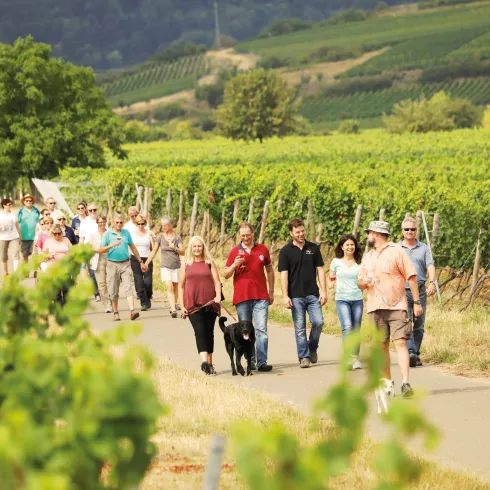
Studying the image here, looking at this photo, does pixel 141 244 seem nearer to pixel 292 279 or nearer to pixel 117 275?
pixel 117 275

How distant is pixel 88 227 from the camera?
1873 centimetres

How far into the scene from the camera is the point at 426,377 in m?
12.1

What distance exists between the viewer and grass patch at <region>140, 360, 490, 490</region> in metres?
7.76

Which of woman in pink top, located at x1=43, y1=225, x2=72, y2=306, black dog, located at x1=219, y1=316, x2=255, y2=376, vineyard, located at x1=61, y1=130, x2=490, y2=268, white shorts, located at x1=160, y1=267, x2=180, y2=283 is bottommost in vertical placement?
black dog, located at x1=219, y1=316, x2=255, y2=376

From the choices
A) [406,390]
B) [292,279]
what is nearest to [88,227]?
[292,279]

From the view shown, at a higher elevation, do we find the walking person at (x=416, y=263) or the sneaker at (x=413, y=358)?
the walking person at (x=416, y=263)

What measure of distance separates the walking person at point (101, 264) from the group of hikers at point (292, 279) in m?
0.03

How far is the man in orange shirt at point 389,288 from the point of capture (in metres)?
10.7

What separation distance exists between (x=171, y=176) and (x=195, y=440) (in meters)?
24.9

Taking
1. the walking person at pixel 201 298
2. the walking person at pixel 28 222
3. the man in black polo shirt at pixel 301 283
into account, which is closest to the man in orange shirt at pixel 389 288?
the man in black polo shirt at pixel 301 283

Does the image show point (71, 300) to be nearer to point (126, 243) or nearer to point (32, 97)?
point (126, 243)

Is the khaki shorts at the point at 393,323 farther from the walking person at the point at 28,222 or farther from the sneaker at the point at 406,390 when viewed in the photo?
the walking person at the point at 28,222

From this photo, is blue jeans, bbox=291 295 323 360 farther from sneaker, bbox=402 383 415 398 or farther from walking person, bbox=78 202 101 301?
walking person, bbox=78 202 101 301

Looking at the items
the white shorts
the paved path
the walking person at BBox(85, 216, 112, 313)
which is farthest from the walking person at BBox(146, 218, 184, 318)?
the walking person at BBox(85, 216, 112, 313)
